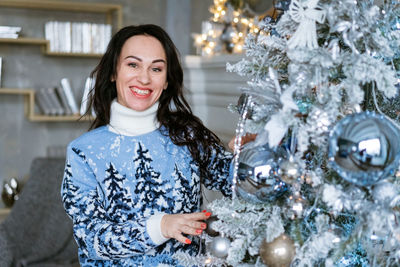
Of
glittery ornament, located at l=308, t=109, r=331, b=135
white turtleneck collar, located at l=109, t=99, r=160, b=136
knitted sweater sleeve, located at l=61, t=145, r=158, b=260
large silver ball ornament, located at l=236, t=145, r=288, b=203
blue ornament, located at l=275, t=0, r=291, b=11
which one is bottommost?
knitted sweater sleeve, located at l=61, t=145, r=158, b=260

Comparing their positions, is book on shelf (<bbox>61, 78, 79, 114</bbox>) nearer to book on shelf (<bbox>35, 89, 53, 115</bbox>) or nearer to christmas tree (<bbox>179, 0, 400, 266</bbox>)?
book on shelf (<bbox>35, 89, 53, 115</bbox>)

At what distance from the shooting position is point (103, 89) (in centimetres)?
156

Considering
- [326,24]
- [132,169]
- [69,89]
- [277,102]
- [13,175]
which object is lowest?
[13,175]

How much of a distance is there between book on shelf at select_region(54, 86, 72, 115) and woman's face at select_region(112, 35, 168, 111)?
7.39 ft

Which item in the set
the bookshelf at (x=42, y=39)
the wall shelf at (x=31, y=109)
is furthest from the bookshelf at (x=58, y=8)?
the wall shelf at (x=31, y=109)

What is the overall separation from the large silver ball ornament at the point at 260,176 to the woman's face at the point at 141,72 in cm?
55

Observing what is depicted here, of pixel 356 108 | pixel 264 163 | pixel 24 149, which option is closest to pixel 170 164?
pixel 264 163

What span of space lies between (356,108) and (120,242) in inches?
25.3

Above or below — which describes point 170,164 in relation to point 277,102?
below

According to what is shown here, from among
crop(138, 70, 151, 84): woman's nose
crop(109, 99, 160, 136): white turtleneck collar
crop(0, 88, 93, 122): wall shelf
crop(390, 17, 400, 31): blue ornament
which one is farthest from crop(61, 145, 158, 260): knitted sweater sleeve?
crop(0, 88, 93, 122): wall shelf

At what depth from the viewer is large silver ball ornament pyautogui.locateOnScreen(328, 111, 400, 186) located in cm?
84

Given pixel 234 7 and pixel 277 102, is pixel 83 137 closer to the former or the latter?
pixel 277 102

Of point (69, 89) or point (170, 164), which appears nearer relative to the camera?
point (170, 164)

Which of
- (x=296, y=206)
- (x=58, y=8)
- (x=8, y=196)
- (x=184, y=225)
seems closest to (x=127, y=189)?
(x=184, y=225)
